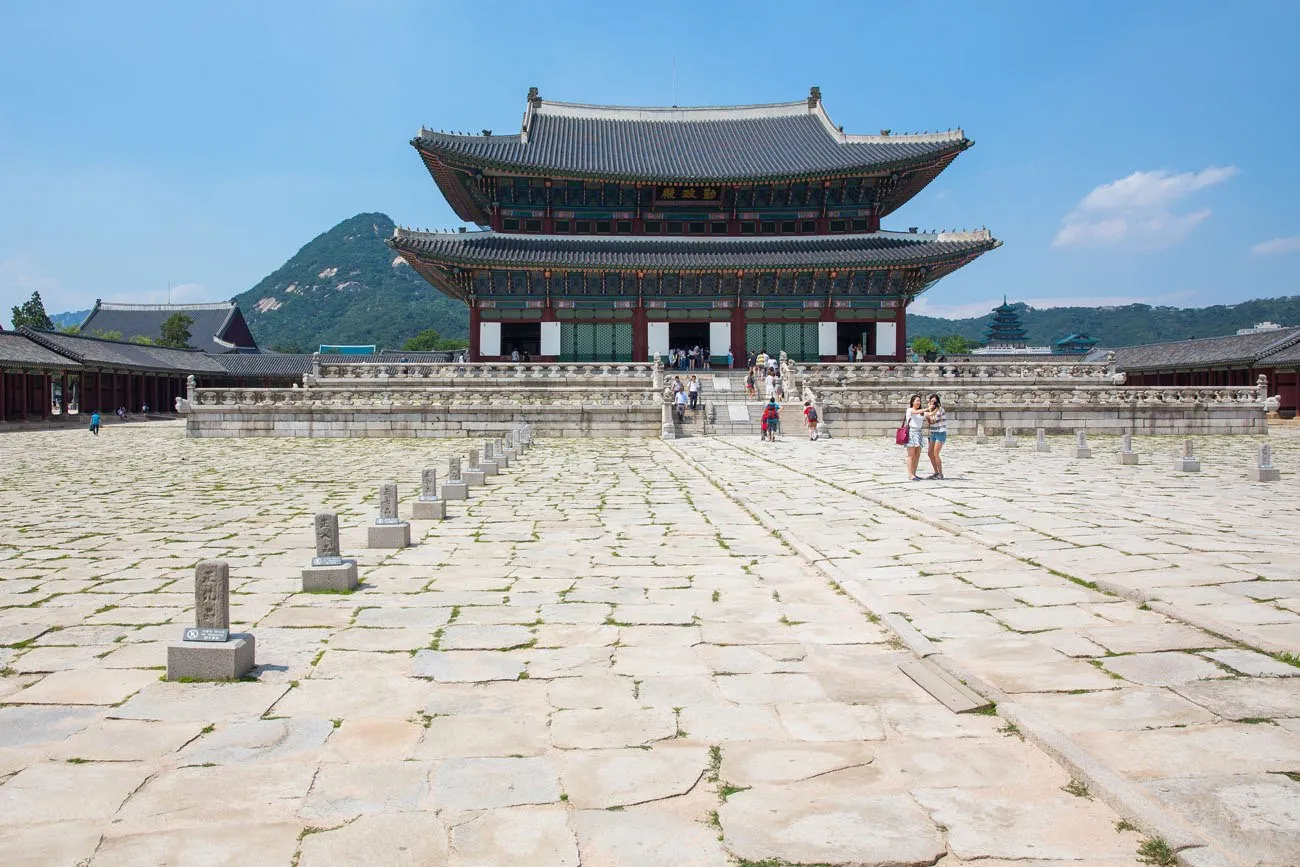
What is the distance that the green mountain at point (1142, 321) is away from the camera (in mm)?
111312

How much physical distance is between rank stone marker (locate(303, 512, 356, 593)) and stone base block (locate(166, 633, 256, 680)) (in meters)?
1.88

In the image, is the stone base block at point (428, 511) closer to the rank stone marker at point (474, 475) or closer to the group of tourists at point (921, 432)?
the rank stone marker at point (474, 475)

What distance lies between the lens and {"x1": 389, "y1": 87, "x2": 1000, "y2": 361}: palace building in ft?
122

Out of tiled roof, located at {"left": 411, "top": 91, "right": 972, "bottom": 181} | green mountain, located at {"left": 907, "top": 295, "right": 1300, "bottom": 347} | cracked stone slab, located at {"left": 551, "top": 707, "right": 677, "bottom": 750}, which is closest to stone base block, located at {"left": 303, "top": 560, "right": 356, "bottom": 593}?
cracked stone slab, located at {"left": 551, "top": 707, "right": 677, "bottom": 750}

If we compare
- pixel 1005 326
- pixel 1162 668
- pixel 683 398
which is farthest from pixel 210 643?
pixel 1005 326

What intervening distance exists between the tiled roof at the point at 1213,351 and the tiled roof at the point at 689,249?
12934 mm

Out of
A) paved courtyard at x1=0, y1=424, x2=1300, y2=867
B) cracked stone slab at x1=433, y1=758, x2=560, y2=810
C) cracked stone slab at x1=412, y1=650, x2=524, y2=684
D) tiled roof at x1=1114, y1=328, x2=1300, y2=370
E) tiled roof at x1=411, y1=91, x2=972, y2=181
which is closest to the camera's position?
paved courtyard at x1=0, y1=424, x2=1300, y2=867

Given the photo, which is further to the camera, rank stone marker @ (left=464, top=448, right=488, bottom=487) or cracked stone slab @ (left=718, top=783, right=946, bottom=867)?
rank stone marker @ (left=464, top=448, right=488, bottom=487)

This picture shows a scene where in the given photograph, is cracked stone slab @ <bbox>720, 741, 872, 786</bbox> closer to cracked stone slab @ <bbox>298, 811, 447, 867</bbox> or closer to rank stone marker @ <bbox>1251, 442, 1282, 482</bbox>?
cracked stone slab @ <bbox>298, 811, 447, 867</bbox>

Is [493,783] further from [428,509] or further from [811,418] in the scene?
[811,418]

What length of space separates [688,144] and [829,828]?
146ft

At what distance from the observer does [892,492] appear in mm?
11906

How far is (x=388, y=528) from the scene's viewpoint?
8.33 meters

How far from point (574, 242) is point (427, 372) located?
10.2 metres
